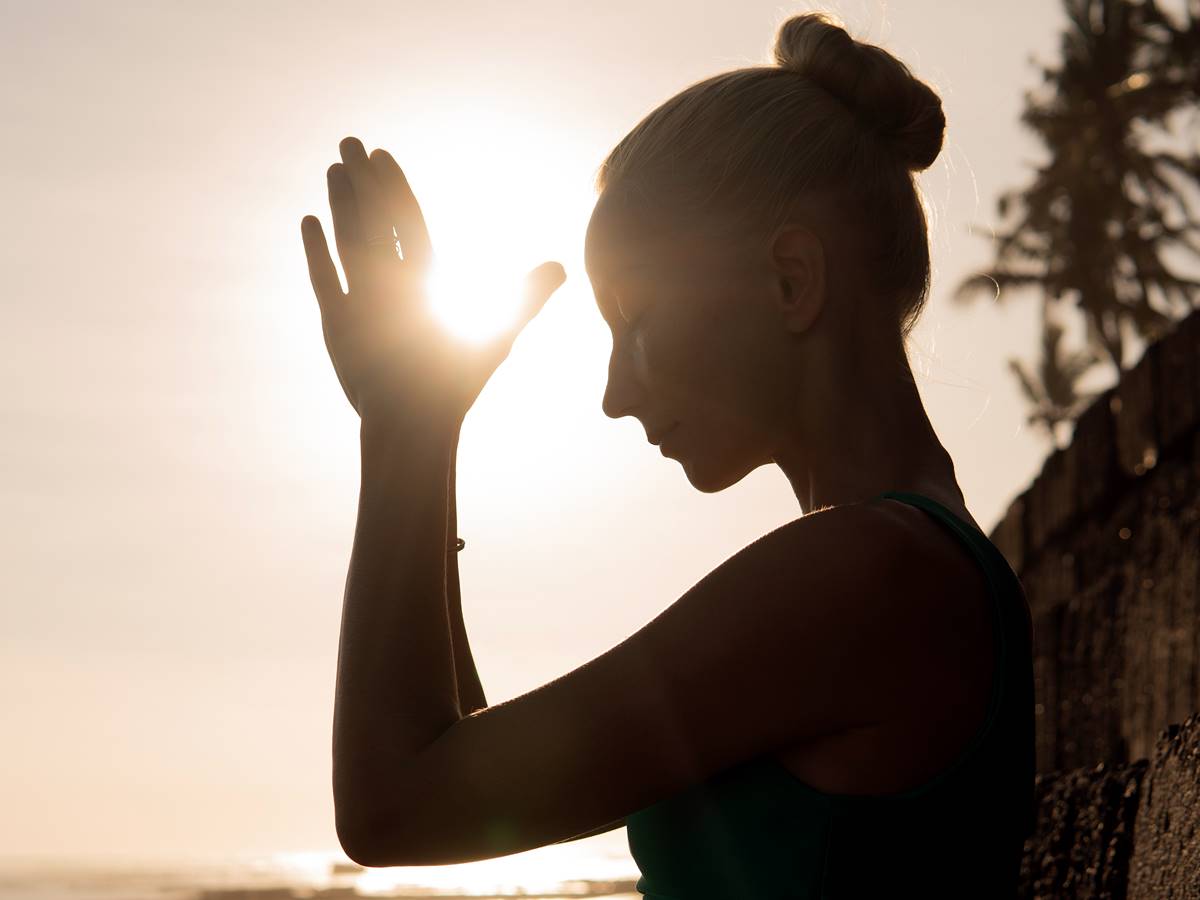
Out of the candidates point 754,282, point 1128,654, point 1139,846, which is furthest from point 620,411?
point 1128,654

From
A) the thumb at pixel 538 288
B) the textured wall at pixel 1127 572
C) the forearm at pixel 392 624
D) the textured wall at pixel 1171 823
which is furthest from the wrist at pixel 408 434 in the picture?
the textured wall at pixel 1127 572

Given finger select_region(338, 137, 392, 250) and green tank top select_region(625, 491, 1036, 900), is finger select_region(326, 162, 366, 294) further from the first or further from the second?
green tank top select_region(625, 491, 1036, 900)

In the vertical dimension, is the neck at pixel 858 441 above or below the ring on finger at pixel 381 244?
below

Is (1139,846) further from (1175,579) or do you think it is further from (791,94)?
(1175,579)

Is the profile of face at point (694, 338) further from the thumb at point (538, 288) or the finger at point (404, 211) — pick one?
the finger at point (404, 211)

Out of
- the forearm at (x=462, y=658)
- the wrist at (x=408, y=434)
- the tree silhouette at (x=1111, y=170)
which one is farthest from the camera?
the tree silhouette at (x=1111, y=170)

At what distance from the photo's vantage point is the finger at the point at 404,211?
1.73 m

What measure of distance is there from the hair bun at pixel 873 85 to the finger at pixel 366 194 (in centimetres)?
64

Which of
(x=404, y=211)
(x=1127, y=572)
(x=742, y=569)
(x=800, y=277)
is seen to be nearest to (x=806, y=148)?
(x=800, y=277)

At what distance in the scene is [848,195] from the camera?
1.83 m

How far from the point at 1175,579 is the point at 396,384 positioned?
317 centimetres

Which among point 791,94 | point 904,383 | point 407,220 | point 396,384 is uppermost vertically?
point 791,94

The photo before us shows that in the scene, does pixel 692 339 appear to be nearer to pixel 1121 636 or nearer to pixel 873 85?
pixel 873 85

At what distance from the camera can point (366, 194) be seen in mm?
1752
